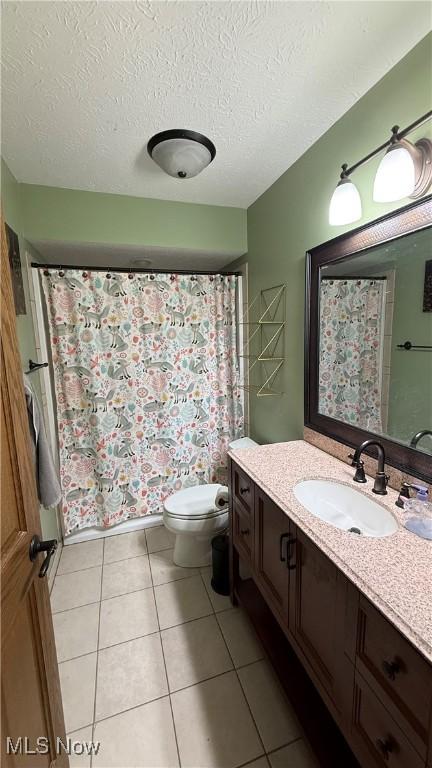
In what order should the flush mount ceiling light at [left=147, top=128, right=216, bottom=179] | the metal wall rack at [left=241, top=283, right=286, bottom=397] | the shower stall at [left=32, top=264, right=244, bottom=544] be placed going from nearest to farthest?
the flush mount ceiling light at [left=147, top=128, right=216, bottom=179], the metal wall rack at [left=241, top=283, right=286, bottom=397], the shower stall at [left=32, top=264, right=244, bottom=544]

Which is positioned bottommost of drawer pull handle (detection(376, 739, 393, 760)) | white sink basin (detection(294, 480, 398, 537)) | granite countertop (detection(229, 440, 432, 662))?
drawer pull handle (detection(376, 739, 393, 760))

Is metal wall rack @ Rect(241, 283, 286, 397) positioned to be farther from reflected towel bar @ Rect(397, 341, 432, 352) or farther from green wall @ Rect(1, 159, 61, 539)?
green wall @ Rect(1, 159, 61, 539)

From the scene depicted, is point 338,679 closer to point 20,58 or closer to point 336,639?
point 336,639

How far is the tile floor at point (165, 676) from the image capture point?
3.72 ft

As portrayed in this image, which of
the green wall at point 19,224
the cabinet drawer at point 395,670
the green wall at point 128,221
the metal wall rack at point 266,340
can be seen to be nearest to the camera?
the cabinet drawer at point 395,670

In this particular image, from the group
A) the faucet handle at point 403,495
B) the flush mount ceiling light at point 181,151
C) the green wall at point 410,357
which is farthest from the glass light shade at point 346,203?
the faucet handle at point 403,495

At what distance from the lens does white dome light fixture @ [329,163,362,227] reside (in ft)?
4.00

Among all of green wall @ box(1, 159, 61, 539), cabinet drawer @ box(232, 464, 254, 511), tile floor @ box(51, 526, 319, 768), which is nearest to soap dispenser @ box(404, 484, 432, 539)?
cabinet drawer @ box(232, 464, 254, 511)

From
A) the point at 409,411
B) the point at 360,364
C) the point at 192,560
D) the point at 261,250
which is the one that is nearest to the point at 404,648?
the point at 409,411

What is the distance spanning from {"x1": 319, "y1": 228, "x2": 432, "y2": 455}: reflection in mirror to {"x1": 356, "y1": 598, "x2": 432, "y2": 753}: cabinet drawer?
0.61 meters

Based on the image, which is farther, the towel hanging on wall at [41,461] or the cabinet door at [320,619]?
the towel hanging on wall at [41,461]

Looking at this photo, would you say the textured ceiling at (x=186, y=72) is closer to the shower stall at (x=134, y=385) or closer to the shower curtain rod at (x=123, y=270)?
the shower curtain rod at (x=123, y=270)

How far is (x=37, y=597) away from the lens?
2.94ft

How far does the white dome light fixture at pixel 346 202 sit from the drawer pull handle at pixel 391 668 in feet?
4.58
